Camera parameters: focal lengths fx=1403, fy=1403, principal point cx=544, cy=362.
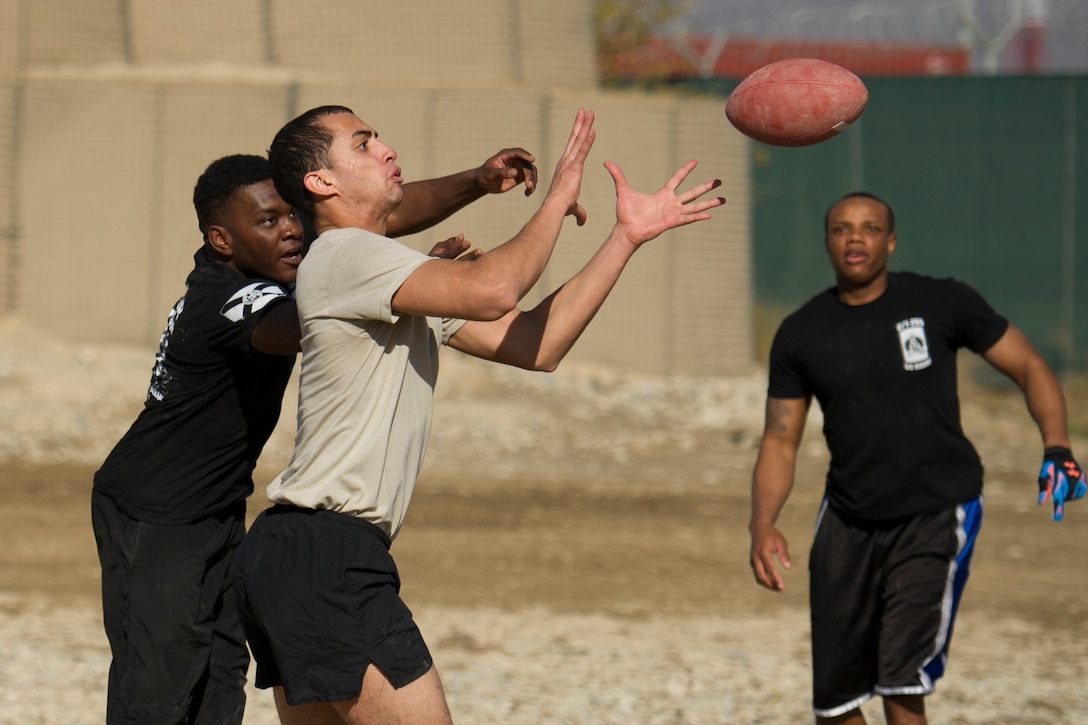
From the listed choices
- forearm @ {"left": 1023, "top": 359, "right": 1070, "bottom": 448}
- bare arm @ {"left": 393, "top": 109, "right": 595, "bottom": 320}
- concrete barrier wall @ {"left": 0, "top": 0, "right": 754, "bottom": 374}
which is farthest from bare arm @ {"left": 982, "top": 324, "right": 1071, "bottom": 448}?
concrete barrier wall @ {"left": 0, "top": 0, "right": 754, "bottom": 374}

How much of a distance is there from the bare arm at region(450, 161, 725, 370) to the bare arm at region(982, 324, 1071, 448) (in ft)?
6.18

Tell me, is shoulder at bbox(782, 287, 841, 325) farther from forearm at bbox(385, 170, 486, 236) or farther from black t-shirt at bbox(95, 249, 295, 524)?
black t-shirt at bbox(95, 249, 295, 524)

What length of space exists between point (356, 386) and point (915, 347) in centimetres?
249

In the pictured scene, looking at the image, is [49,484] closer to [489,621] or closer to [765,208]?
[489,621]

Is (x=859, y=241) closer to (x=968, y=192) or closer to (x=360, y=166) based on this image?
(x=360, y=166)

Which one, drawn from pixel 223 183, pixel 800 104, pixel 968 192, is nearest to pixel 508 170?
pixel 223 183

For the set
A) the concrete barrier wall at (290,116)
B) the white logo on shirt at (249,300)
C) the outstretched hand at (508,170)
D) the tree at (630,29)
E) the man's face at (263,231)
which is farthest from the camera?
the tree at (630,29)

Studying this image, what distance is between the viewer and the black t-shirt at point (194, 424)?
424 centimetres

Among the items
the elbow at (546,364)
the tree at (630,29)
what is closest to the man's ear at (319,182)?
the elbow at (546,364)

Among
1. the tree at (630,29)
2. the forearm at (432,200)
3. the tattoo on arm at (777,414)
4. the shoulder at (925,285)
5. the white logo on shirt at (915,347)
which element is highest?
the tree at (630,29)

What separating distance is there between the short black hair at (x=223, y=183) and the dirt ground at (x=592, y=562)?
2.66 metres

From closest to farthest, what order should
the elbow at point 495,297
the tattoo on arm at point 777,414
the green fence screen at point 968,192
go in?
the elbow at point 495,297, the tattoo on arm at point 777,414, the green fence screen at point 968,192

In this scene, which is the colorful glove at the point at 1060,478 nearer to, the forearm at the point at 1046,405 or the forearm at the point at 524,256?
the forearm at the point at 1046,405

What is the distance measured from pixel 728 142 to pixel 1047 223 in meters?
3.92
